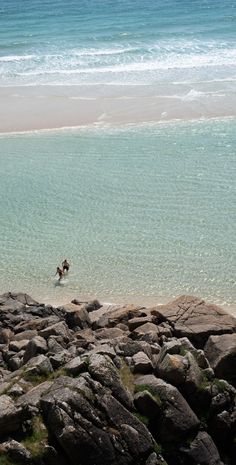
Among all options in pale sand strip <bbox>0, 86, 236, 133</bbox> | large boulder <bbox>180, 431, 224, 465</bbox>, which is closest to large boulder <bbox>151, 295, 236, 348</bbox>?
large boulder <bbox>180, 431, 224, 465</bbox>

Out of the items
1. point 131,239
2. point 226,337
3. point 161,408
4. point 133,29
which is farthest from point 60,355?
point 133,29

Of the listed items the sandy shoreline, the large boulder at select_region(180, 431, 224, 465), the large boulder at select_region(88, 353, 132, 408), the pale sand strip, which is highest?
the pale sand strip

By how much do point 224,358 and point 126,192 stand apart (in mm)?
15371

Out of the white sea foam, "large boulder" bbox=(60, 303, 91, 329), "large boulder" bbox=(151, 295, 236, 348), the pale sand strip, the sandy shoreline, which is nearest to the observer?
"large boulder" bbox=(151, 295, 236, 348)

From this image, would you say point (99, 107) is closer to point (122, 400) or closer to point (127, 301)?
point (127, 301)

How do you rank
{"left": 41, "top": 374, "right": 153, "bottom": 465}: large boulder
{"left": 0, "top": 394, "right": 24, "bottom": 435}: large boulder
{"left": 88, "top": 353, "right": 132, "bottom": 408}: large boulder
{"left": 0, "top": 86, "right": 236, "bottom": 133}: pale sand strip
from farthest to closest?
{"left": 0, "top": 86, "right": 236, "bottom": 133}: pale sand strip < {"left": 88, "top": 353, "right": 132, "bottom": 408}: large boulder < {"left": 0, "top": 394, "right": 24, "bottom": 435}: large boulder < {"left": 41, "top": 374, "right": 153, "bottom": 465}: large boulder

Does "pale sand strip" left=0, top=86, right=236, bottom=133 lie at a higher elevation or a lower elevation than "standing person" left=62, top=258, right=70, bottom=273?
higher

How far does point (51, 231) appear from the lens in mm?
26734

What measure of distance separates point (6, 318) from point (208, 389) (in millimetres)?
7538

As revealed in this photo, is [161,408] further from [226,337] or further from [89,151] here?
[89,151]

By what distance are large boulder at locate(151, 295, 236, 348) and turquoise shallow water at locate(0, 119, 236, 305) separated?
3.25 meters

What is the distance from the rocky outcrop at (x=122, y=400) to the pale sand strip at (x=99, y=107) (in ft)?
81.7

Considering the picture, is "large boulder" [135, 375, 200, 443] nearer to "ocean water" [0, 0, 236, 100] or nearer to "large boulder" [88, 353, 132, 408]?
"large boulder" [88, 353, 132, 408]

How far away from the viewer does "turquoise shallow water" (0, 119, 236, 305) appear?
23.1m
